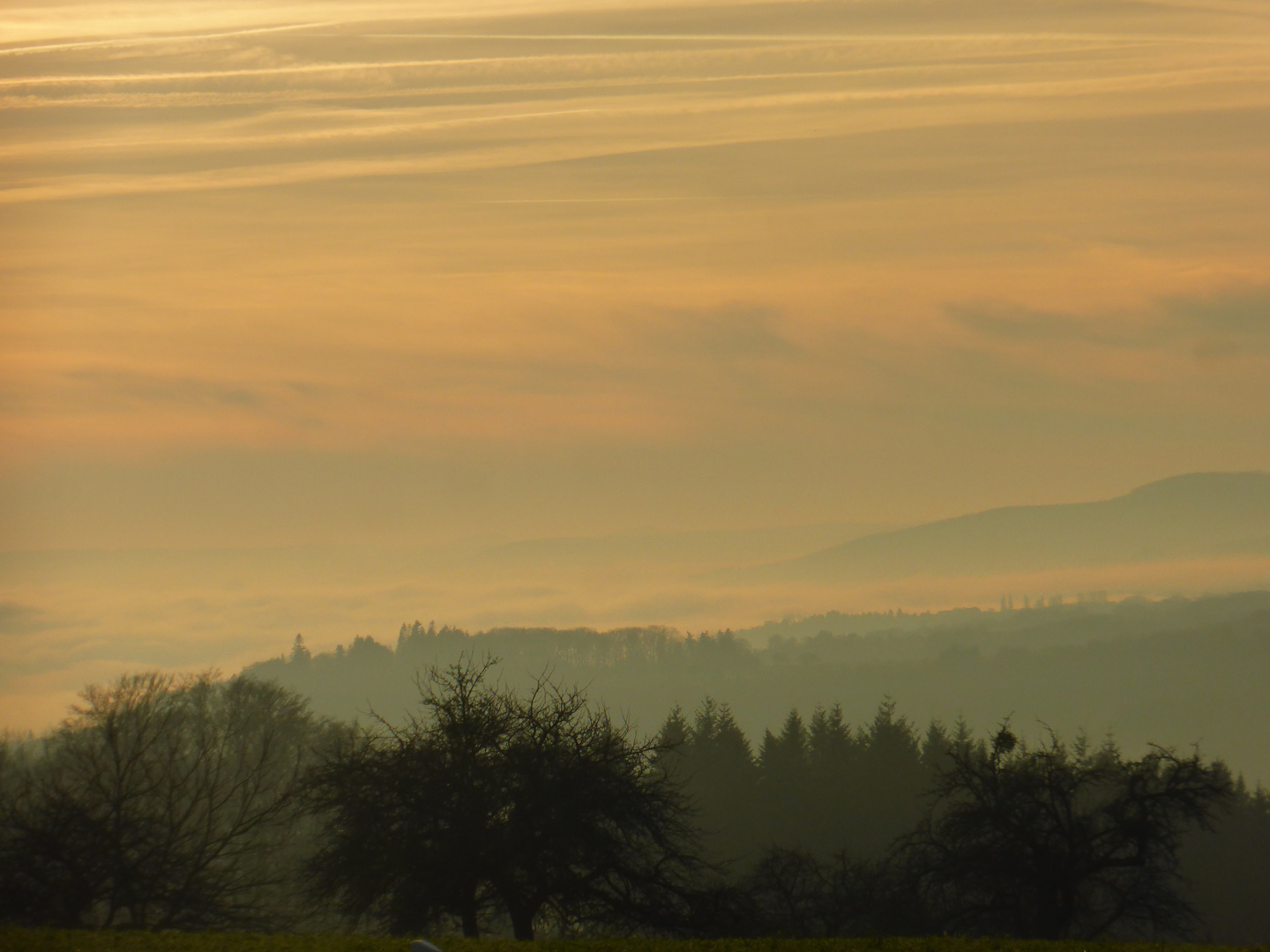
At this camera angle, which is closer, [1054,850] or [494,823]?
[494,823]

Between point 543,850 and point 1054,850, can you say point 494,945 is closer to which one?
point 543,850

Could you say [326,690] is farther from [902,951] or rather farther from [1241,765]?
[902,951]

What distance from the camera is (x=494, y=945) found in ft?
70.7

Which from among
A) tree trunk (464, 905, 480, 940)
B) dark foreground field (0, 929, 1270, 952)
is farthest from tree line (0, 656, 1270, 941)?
dark foreground field (0, 929, 1270, 952)

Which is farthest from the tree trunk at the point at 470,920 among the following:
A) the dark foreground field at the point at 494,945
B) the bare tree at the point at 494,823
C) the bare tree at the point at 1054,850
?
the bare tree at the point at 1054,850

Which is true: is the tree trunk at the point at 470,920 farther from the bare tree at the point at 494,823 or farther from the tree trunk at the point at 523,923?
the tree trunk at the point at 523,923

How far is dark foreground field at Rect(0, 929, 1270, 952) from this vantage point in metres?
→ 20.3

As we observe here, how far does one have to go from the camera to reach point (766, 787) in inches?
3083

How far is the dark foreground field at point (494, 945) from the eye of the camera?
20.3 metres

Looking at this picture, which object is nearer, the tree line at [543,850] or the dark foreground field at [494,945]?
the dark foreground field at [494,945]

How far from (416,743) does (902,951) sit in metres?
15.9

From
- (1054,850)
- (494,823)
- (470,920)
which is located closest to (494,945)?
(470,920)

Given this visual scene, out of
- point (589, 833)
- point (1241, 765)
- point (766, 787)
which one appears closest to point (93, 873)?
point (589, 833)

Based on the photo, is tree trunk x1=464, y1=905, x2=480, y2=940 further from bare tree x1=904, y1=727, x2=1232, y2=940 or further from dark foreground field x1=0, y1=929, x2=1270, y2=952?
bare tree x1=904, y1=727, x2=1232, y2=940
